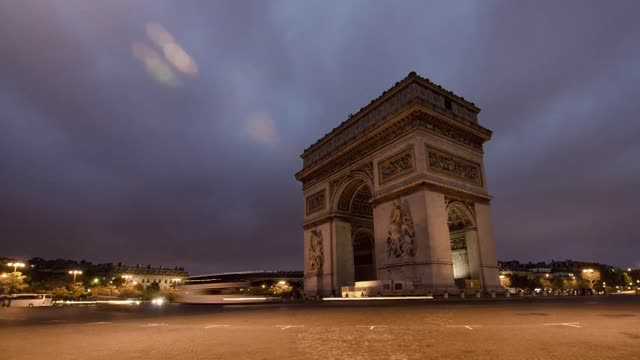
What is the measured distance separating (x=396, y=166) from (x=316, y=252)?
13.4 metres

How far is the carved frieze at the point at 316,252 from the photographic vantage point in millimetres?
36625

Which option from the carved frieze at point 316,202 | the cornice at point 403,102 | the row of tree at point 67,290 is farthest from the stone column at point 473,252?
the row of tree at point 67,290

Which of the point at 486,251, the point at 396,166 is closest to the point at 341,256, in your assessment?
the point at 396,166

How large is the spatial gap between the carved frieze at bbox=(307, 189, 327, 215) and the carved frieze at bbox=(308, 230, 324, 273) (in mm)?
2467

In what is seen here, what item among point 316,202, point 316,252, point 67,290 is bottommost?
point 67,290

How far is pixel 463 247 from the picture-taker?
97.5 ft

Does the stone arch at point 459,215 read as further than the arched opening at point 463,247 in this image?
Yes

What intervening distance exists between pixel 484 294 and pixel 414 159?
10673 millimetres

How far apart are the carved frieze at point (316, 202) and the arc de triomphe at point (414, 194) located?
1211mm

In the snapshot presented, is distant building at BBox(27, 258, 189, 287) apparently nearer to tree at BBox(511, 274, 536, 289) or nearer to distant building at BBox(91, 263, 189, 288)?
distant building at BBox(91, 263, 189, 288)

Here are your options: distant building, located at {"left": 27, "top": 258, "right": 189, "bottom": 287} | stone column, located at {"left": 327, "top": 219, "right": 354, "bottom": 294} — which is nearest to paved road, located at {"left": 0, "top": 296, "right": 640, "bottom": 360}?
stone column, located at {"left": 327, "top": 219, "right": 354, "bottom": 294}

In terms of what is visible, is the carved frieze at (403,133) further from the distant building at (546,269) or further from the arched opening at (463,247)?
the distant building at (546,269)

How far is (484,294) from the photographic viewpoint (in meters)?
26.6

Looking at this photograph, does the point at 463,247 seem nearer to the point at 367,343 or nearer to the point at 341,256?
the point at 341,256
